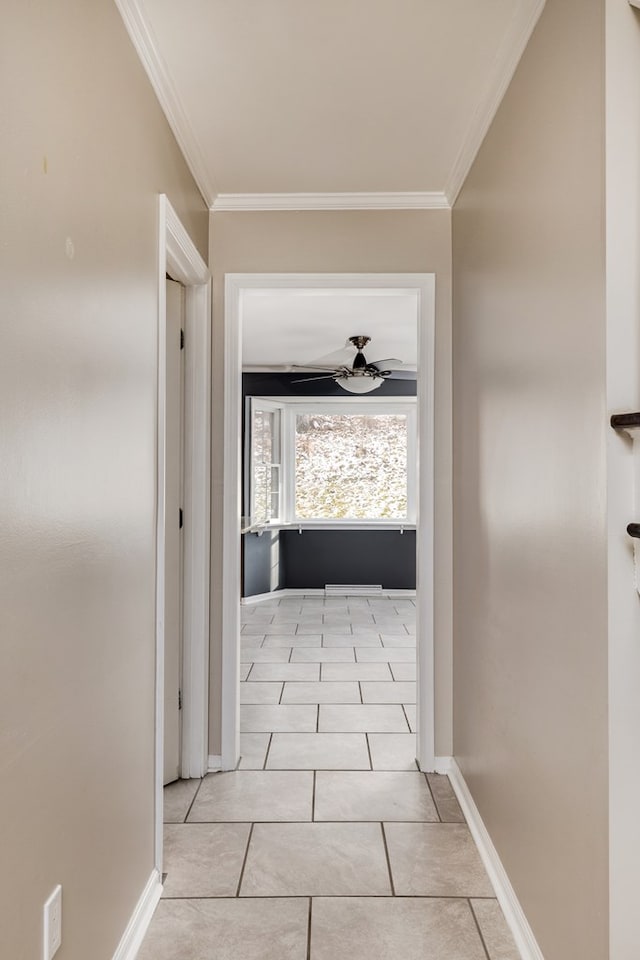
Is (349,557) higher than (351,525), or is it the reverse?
(351,525)

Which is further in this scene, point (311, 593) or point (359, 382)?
point (311, 593)

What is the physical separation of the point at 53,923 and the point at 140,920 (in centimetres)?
69

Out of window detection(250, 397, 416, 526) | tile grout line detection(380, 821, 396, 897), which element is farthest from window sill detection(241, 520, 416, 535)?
tile grout line detection(380, 821, 396, 897)

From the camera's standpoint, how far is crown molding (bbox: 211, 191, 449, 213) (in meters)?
2.94

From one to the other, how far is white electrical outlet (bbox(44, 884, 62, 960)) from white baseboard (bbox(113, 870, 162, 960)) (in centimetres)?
46

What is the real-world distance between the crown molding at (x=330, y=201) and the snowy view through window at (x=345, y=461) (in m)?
4.63

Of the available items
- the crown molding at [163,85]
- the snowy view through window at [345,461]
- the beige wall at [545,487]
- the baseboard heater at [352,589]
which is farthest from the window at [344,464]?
the beige wall at [545,487]

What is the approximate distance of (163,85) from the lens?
6.88ft

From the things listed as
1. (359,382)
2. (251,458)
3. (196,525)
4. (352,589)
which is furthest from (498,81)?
(352,589)

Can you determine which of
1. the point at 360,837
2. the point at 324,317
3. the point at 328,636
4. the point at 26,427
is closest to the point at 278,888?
the point at 360,837

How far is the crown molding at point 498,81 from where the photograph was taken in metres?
1.75

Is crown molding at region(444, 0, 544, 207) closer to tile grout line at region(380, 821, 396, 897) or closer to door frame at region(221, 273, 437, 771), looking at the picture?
door frame at region(221, 273, 437, 771)

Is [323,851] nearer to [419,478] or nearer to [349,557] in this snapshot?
[419,478]

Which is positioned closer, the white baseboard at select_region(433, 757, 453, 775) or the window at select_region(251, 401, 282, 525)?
the white baseboard at select_region(433, 757, 453, 775)
